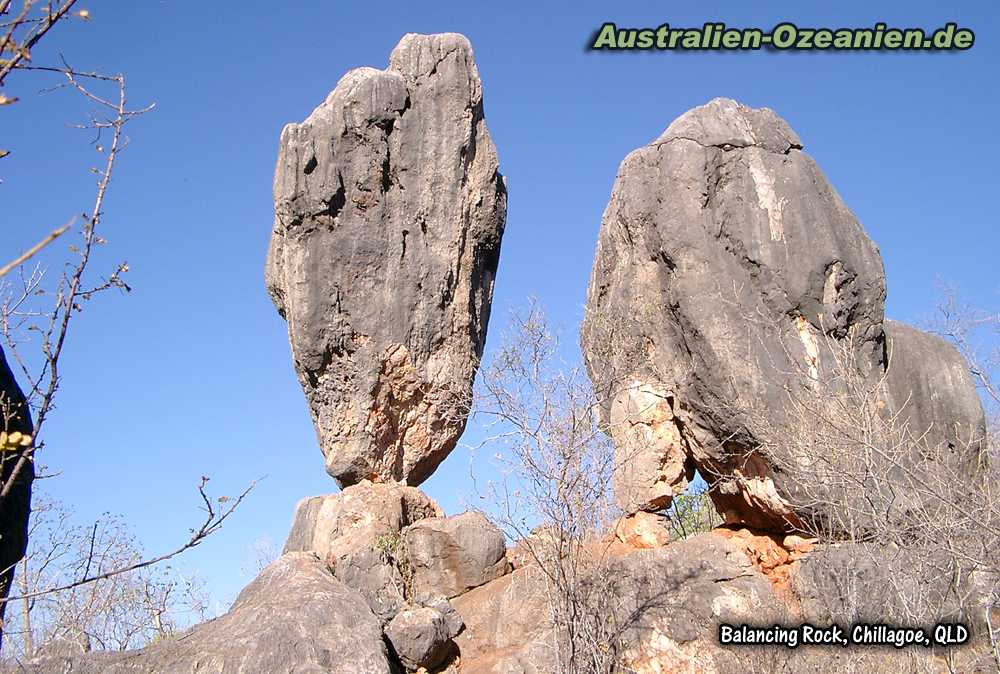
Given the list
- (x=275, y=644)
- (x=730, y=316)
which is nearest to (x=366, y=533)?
(x=275, y=644)

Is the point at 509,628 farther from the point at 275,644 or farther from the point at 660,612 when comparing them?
the point at 275,644

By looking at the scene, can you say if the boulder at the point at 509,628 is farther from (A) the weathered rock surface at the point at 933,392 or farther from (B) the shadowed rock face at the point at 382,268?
(A) the weathered rock surface at the point at 933,392

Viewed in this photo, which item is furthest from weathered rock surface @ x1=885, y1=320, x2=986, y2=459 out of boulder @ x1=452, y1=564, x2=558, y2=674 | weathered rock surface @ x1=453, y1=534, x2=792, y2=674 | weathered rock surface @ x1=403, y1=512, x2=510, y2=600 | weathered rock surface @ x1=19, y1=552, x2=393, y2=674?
weathered rock surface @ x1=19, y1=552, x2=393, y2=674

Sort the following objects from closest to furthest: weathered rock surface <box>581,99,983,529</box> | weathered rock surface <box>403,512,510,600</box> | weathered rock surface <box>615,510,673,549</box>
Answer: weathered rock surface <box>581,99,983,529</box> < weathered rock surface <box>615,510,673,549</box> < weathered rock surface <box>403,512,510,600</box>

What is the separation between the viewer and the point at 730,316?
1066cm

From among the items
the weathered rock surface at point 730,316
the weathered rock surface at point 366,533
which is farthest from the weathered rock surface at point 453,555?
the weathered rock surface at point 730,316

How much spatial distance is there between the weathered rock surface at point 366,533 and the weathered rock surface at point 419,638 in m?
0.69

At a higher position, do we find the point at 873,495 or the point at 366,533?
the point at 366,533

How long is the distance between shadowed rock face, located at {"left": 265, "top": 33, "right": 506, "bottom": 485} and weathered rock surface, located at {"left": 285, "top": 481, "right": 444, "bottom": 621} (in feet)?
1.82

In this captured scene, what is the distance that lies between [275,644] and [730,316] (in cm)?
609

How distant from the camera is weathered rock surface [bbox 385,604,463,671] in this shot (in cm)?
953

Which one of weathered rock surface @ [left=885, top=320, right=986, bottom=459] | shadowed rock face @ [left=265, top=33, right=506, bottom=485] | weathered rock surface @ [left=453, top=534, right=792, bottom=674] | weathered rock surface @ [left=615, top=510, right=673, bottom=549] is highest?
shadowed rock face @ [left=265, top=33, right=506, bottom=485]

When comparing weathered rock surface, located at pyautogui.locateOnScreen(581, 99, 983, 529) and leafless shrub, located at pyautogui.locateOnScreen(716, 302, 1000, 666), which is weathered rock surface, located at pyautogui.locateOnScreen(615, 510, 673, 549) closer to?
weathered rock surface, located at pyautogui.locateOnScreen(581, 99, 983, 529)

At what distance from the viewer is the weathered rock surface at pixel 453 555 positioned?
37.4 feet
